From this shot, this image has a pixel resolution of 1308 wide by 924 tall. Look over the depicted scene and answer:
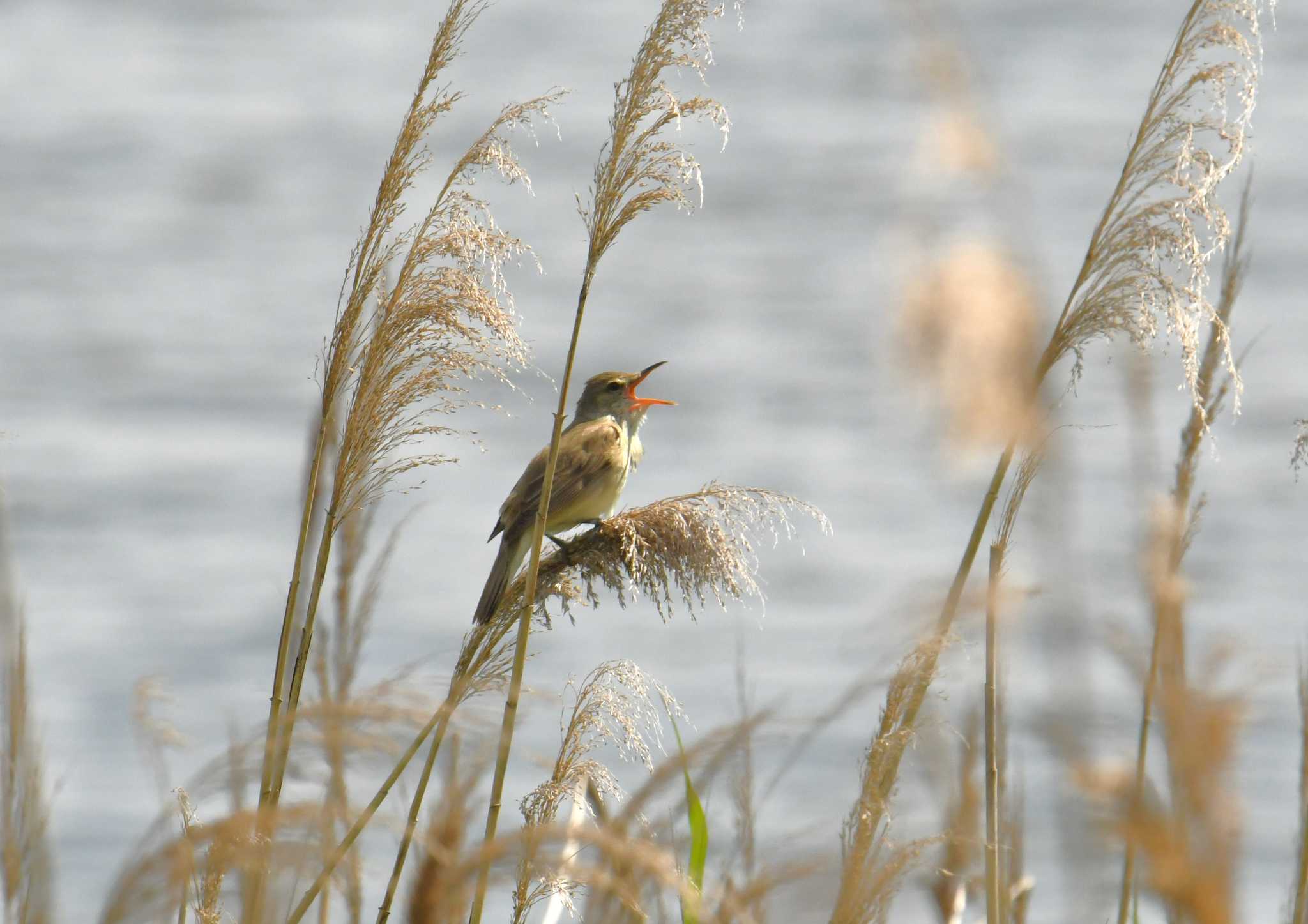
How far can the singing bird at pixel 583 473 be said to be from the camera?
13.1 feet

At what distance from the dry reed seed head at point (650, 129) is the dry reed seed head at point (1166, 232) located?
2.13 feet

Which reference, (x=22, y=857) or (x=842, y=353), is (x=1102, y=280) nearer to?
(x=22, y=857)

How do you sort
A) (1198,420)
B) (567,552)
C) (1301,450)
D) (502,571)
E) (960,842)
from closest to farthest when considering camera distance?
(960,842) < (1301,450) < (1198,420) < (567,552) < (502,571)

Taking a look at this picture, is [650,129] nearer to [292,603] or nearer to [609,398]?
[292,603]

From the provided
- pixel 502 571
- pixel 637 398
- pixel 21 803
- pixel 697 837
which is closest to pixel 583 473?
pixel 637 398

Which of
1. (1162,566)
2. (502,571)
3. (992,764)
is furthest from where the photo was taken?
(502,571)

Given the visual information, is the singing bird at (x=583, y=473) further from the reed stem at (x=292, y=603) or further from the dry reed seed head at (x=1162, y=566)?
the dry reed seed head at (x=1162, y=566)

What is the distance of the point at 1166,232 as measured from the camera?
2316 mm

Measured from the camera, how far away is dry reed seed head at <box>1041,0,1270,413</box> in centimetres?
227

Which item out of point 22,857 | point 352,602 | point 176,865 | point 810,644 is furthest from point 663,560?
point 810,644

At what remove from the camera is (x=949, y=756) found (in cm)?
225

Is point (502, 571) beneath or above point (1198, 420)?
beneath

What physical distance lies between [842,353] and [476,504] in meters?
3.58

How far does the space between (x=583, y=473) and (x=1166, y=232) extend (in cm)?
265
